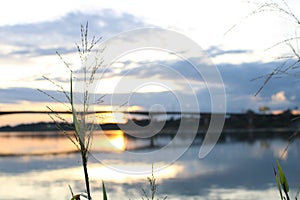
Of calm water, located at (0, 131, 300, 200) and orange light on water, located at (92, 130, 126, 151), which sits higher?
orange light on water, located at (92, 130, 126, 151)

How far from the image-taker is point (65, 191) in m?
14.7

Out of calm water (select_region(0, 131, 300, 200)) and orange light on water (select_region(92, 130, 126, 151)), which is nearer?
orange light on water (select_region(92, 130, 126, 151))

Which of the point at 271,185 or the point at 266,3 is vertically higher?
the point at 266,3

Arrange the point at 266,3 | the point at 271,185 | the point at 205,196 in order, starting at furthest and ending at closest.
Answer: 1. the point at 271,185
2. the point at 205,196
3. the point at 266,3

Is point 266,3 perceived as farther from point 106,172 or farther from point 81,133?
point 106,172

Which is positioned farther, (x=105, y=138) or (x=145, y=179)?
(x=145, y=179)

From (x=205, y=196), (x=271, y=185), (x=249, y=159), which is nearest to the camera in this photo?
(x=205, y=196)

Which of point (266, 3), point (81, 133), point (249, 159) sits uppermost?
point (266, 3)

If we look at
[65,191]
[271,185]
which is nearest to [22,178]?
[65,191]

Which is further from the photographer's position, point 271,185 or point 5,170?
point 5,170

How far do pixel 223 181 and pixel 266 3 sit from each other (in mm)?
16527

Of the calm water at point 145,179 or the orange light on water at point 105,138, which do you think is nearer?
the orange light on water at point 105,138

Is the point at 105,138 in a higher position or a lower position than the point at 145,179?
higher

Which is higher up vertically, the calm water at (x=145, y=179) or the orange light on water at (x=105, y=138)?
the orange light on water at (x=105, y=138)
